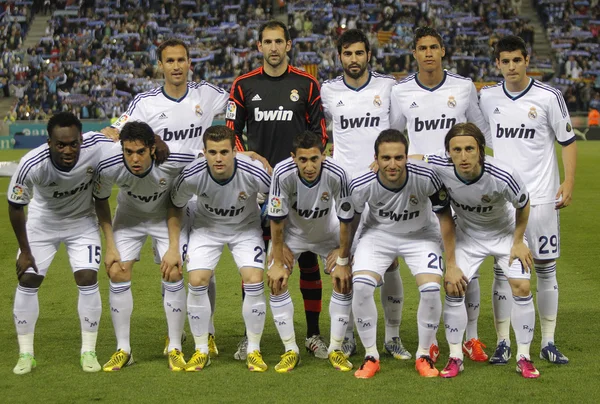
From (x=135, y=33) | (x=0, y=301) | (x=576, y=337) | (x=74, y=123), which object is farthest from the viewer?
(x=135, y=33)

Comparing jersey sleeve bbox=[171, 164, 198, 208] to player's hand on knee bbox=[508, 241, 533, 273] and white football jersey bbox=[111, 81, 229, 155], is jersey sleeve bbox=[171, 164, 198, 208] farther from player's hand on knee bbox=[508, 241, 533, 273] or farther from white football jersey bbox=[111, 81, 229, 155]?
player's hand on knee bbox=[508, 241, 533, 273]

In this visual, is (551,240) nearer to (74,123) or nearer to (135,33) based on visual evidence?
(74,123)

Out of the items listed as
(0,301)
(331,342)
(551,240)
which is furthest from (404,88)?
(0,301)

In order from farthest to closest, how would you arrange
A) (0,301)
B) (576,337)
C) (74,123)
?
(0,301)
(576,337)
(74,123)

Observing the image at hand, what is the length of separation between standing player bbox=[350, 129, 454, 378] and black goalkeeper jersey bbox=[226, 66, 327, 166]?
904mm

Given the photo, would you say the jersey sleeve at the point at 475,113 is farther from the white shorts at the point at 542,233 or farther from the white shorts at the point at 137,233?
the white shorts at the point at 137,233

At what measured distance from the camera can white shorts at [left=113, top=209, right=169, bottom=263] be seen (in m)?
6.75

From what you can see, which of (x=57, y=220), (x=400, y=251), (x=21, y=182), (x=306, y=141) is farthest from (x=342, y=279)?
(x=21, y=182)

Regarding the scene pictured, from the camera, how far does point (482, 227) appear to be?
6469 millimetres

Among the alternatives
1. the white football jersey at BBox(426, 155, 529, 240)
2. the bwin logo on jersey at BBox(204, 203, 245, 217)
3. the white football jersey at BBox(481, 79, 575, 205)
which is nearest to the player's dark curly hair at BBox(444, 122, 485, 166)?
the white football jersey at BBox(426, 155, 529, 240)

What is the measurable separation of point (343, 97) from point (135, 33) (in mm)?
31553

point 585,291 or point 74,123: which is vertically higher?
point 74,123

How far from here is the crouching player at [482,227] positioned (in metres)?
6.13

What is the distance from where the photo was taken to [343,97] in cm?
718
